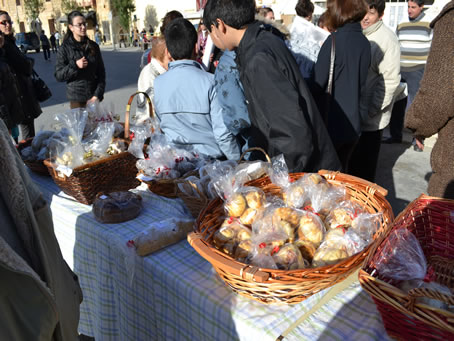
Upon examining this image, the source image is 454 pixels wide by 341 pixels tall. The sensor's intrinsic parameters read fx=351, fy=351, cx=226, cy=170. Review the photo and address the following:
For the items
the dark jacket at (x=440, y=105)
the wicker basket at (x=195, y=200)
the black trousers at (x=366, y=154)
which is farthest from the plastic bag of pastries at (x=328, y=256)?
the black trousers at (x=366, y=154)

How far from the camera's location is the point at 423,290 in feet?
2.69

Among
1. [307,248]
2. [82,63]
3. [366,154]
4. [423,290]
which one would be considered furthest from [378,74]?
[82,63]

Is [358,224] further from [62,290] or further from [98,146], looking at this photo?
[98,146]

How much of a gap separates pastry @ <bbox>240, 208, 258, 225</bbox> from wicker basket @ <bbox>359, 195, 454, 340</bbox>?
448 millimetres

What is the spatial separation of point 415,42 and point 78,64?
14.7ft

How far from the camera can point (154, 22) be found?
34.0 meters

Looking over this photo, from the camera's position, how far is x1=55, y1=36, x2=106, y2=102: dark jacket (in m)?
3.99

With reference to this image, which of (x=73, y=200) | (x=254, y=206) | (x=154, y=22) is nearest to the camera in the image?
(x=254, y=206)

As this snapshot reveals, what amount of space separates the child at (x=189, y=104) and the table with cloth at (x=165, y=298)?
449mm

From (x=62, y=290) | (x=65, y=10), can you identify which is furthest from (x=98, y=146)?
(x=65, y=10)

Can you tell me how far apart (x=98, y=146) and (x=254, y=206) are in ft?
3.52

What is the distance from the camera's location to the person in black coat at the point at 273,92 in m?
1.62

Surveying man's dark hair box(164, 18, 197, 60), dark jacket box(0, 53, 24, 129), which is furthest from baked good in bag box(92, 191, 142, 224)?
dark jacket box(0, 53, 24, 129)

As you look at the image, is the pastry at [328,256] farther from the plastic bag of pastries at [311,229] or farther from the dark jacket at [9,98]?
the dark jacket at [9,98]
